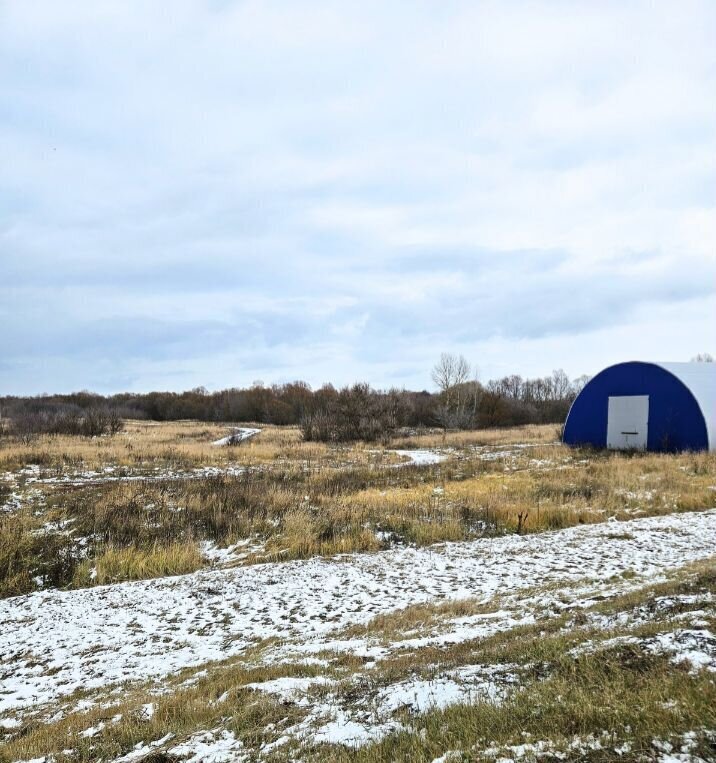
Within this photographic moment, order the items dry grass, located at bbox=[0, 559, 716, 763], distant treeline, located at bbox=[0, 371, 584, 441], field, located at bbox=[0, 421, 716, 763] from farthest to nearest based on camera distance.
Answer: distant treeline, located at bbox=[0, 371, 584, 441] < field, located at bbox=[0, 421, 716, 763] < dry grass, located at bbox=[0, 559, 716, 763]

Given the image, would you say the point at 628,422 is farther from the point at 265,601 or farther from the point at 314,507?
the point at 265,601

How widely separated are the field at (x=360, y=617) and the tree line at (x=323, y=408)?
64.4ft

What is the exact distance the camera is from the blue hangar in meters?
23.8

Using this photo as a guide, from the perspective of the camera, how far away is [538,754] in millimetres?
2850

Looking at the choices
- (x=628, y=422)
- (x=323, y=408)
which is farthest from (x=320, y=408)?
(x=628, y=422)

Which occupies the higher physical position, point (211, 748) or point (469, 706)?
point (469, 706)

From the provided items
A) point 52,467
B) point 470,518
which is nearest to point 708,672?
point 470,518

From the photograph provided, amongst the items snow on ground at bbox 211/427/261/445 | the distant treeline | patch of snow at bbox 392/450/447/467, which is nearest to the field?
patch of snow at bbox 392/450/447/467

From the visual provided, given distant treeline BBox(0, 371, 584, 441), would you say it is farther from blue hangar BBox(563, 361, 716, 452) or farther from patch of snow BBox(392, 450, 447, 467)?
blue hangar BBox(563, 361, 716, 452)

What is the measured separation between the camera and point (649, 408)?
25375mm

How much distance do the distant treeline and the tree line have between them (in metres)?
0.07

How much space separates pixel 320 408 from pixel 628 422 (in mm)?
33995

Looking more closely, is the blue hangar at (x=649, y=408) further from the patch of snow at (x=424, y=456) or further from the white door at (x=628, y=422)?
the patch of snow at (x=424, y=456)

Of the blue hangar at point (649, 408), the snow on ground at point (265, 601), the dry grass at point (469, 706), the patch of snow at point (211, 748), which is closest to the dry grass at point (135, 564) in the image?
the snow on ground at point (265, 601)
